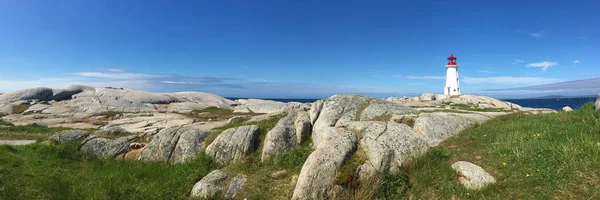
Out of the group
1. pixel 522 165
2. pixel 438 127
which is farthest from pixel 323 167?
pixel 438 127

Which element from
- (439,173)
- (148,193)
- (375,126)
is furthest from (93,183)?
(439,173)

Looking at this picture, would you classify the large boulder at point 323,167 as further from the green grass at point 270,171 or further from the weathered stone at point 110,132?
the weathered stone at point 110,132

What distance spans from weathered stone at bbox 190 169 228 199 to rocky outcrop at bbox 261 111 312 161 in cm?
290

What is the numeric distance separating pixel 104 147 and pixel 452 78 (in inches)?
3209

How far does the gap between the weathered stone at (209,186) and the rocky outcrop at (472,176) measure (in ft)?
29.9

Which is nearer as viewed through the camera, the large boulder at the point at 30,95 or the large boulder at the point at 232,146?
the large boulder at the point at 232,146

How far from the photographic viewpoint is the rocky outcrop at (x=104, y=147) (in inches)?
757

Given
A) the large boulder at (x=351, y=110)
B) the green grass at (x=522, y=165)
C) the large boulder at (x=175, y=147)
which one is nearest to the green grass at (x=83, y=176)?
the large boulder at (x=175, y=147)

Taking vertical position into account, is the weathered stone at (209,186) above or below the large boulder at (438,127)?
below

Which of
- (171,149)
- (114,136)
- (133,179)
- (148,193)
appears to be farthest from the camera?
(114,136)

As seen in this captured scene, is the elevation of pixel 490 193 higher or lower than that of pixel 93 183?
higher

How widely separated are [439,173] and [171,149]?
50.2 feet

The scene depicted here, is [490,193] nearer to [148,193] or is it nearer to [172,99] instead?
[148,193]

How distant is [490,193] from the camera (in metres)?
8.88
